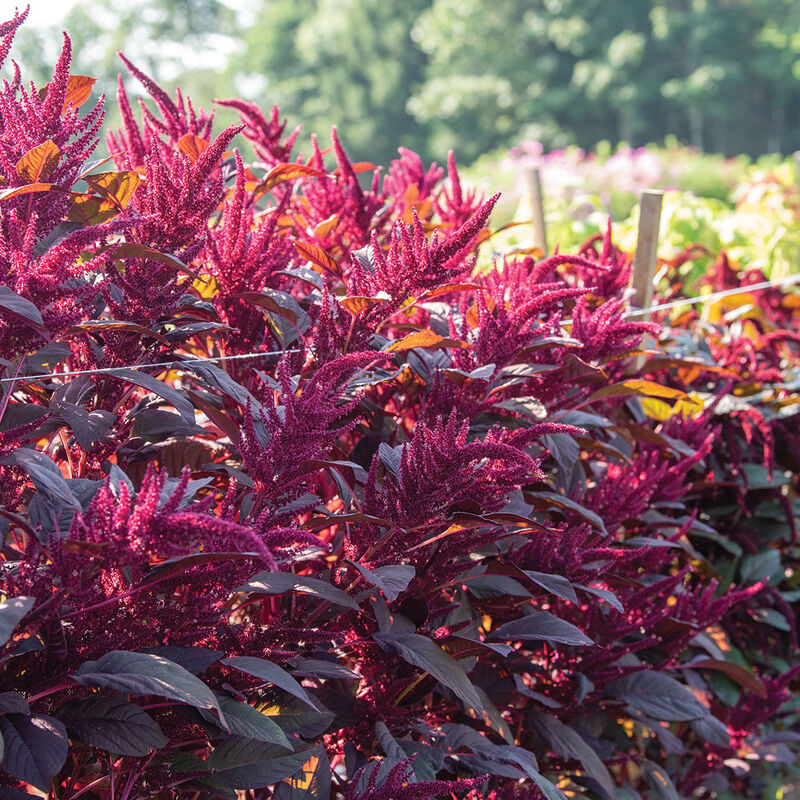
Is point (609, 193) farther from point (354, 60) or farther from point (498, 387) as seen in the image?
point (354, 60)

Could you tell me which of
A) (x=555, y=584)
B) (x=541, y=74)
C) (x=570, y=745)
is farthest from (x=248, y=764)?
(x=541, y=74)

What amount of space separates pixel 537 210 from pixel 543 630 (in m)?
1.97

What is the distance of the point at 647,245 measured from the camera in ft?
7.02

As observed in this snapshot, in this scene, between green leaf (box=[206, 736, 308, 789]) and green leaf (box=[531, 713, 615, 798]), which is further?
green leaf (box=[531, 713, 615, 798])

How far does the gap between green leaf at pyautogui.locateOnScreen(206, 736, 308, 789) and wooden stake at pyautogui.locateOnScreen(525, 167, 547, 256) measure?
210cm

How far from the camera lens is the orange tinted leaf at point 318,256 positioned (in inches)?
46.4

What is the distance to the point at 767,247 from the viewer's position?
12.0 feet

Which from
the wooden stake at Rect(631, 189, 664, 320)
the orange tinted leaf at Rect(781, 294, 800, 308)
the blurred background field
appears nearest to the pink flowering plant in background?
the wooden stake at Rect(631, 189, 664, 320)

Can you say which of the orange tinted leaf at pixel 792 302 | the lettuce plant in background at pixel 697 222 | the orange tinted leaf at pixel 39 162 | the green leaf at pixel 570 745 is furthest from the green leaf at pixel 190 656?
the orange tinted leaf at pixel 792 302

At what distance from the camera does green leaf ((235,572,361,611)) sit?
2.76 feet

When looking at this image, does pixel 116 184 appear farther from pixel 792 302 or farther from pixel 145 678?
pixel 792 302

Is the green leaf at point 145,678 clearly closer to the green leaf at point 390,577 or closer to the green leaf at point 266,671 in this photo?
the green leaf at point 266,671

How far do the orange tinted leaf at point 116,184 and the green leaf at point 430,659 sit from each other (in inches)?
24.3

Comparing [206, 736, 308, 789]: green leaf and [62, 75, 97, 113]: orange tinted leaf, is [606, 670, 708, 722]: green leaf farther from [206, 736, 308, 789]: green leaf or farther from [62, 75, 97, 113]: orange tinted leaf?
[62, 75, 97, 113]: orange tinted leaf
